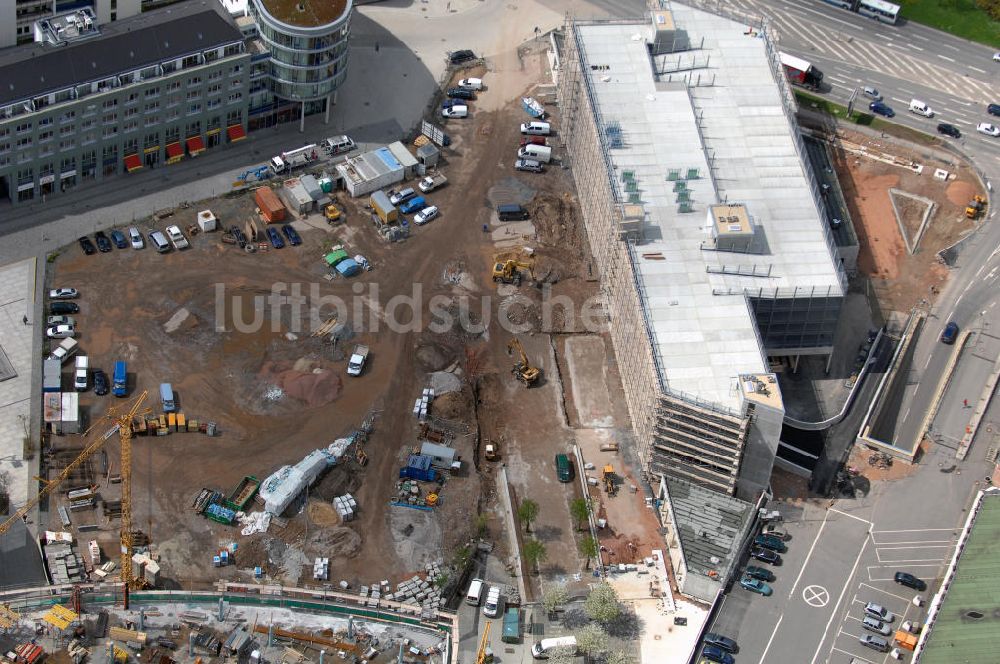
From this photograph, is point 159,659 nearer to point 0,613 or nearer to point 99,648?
point 99,648

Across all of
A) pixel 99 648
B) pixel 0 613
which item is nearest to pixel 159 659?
pixel 99 648

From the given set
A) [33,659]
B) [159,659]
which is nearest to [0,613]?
[33,659]

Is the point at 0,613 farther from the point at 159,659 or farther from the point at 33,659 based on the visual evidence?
the point at 159,659
